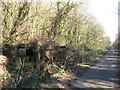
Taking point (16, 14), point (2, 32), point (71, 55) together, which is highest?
point (16, 14)

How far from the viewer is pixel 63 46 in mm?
11328

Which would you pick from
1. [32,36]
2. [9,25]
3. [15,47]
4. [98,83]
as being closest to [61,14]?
[32,36]

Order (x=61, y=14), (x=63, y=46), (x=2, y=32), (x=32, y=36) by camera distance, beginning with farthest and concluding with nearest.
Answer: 1. (x=63, y=46)
2. (x=32, y=36)
3. (x=61, y=14)
4. (x=2, y=32)

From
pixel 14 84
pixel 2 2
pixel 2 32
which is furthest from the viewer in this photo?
pixel 2 32

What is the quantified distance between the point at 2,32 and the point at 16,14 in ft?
4.01

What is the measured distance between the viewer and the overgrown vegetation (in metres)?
7.59

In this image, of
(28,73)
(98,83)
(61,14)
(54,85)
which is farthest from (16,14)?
(98,83)

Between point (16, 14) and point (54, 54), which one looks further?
point (54, 54)

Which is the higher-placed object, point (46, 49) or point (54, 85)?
point (46, 49)

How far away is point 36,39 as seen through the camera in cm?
904

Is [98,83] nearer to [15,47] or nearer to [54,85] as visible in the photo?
[54,85]

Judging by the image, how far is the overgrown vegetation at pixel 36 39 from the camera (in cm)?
759

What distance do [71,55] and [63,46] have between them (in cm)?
119

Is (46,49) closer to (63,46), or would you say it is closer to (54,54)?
(54,54)
